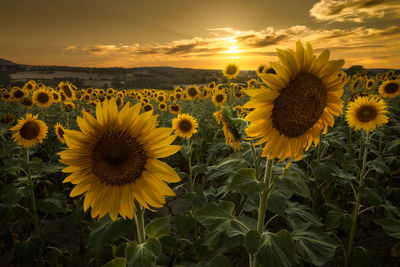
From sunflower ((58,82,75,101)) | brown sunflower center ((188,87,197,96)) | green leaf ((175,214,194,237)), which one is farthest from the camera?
brown sunflower center ((188,87,197,96))

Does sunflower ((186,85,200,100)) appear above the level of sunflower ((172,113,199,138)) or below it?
above

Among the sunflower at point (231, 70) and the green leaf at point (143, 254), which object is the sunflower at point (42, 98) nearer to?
the sunflower at point (231, 70)

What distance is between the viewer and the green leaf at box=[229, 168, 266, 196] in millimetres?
1368

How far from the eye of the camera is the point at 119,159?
131 cm

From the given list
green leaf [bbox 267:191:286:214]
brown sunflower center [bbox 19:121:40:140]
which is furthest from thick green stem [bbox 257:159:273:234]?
brown sunflower center [bbox 19:121:40:140]

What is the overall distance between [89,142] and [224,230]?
1129 mm

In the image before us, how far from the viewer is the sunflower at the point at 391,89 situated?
260 inches

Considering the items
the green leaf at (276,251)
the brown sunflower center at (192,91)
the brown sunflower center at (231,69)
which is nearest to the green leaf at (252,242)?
the green leaf at (276,251)

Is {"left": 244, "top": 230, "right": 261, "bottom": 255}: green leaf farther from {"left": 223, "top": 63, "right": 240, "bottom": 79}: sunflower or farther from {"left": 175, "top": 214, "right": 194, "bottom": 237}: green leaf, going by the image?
{"left": 223, "top": 63, "right": 240, "bottom": 79}: sunflower

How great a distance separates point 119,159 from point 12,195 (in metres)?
2.12

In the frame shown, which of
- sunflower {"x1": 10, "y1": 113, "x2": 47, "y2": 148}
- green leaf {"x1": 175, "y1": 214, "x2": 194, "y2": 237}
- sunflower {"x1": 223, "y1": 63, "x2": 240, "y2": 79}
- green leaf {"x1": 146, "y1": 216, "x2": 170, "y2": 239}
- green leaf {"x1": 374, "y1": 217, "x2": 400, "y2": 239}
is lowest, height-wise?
green leaf {"x1": 175, "y1": 214, "x2": 194, "y2": 237}

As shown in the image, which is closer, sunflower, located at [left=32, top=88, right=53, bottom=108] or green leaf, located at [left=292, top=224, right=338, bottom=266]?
green leaf, located at [left=292, top=224, right=338, bottom=266]

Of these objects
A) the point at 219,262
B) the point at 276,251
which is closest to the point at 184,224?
the point at 219,262

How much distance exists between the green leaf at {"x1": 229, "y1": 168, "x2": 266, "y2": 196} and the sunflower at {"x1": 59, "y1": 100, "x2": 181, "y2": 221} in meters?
0.39
